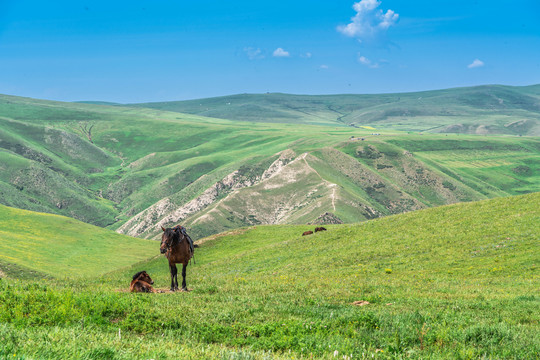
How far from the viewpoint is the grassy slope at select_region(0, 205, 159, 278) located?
206ft

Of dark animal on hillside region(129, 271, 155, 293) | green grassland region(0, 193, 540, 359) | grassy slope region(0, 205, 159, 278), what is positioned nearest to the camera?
green grassland region(0, 193, 540, 359)

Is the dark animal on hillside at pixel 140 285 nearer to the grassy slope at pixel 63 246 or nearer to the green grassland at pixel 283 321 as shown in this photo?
the green grassland at pixel 283 321

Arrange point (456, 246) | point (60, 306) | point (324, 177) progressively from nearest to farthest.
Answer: point (60, 306) < point (456, 246) < point (324, 177)

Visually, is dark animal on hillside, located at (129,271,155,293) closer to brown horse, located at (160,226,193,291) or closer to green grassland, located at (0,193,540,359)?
brown horse, located at (160,226,193,291)

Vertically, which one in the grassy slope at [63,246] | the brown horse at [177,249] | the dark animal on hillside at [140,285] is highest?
the brown horse at [177,249]

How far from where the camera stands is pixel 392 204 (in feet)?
581

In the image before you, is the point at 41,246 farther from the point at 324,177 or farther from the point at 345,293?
the point at 324,177

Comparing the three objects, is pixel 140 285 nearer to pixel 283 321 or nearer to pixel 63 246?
pixel 283 321

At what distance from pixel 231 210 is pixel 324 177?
4099 cm

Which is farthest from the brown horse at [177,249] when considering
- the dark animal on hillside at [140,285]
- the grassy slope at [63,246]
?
the grassy slope at [63,246]

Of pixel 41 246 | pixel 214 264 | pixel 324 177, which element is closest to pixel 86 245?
pixel 41 246

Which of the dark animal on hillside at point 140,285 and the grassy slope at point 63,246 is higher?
the dark animal on hillside at point 140,285

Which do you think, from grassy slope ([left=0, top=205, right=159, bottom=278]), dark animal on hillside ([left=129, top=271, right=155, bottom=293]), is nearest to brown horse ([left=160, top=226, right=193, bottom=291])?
dark animal on hillside ([left=129, top=271, right=155, bottom=293])

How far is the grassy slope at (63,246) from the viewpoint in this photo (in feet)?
206
